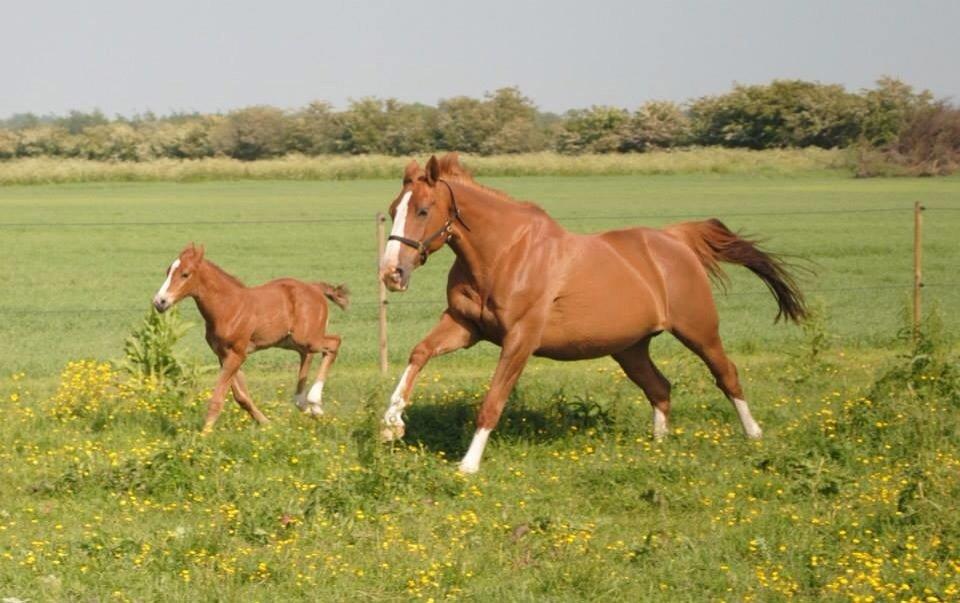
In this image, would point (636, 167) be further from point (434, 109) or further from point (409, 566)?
point (409, 566)

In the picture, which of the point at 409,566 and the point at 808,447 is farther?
the point at 808,447

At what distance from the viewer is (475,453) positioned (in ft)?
31.3

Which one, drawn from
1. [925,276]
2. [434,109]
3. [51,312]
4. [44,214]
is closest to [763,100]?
[434,109]

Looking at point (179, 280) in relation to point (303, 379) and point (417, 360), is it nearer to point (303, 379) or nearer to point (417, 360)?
point (303, 379)

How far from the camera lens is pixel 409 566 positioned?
7.10 m

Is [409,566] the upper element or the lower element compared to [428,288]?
upper

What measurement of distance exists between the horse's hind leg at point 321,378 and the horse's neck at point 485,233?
2.10 meters

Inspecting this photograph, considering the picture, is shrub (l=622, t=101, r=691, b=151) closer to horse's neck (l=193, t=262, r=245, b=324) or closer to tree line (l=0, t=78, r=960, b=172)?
tree line (l=0, t=78, r=960, b=172)

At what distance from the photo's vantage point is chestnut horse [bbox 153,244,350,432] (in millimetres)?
10781

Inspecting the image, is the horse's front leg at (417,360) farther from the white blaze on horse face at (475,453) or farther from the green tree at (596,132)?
the green tree at (596,132)

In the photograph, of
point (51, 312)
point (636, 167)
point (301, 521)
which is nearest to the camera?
point (301, 521)

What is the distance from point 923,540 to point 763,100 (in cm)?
6131

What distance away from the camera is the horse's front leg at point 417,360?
9.78 metres

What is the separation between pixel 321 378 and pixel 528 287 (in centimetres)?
254
